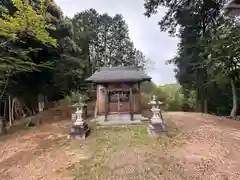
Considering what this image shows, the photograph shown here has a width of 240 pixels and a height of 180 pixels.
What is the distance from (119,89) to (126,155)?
17.2 ft

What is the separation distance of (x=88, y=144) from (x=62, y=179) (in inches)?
90.9

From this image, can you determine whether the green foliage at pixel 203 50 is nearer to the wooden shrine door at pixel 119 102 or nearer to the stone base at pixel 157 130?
the wooden shrine door at pixel 119 102

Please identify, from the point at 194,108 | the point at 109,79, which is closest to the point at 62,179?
the point at 109,79

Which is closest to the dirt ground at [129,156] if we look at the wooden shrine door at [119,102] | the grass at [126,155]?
the grass at [126,155]

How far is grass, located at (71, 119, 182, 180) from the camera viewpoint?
552cm

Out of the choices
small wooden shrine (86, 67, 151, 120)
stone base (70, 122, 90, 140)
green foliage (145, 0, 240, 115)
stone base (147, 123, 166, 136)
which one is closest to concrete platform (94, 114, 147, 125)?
small wooden shrine (86, 67, 151, 120)

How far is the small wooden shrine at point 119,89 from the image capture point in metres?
11.1

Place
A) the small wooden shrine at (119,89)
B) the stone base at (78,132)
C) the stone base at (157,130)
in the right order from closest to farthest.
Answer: the stone base at (157,130) → the stone base at (78,132) → the small wooden shrine at (119,89)

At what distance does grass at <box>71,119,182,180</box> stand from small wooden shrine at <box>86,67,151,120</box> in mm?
2859

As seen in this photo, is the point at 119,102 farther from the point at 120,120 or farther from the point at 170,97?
the point at 170,97

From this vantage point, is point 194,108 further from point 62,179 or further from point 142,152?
point 62,179

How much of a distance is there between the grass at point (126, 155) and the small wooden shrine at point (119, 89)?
286 cm

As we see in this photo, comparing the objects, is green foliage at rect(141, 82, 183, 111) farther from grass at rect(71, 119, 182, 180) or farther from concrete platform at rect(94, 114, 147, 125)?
grass at rect(71, 119, 182, 180)

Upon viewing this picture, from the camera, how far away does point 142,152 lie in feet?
21.6
